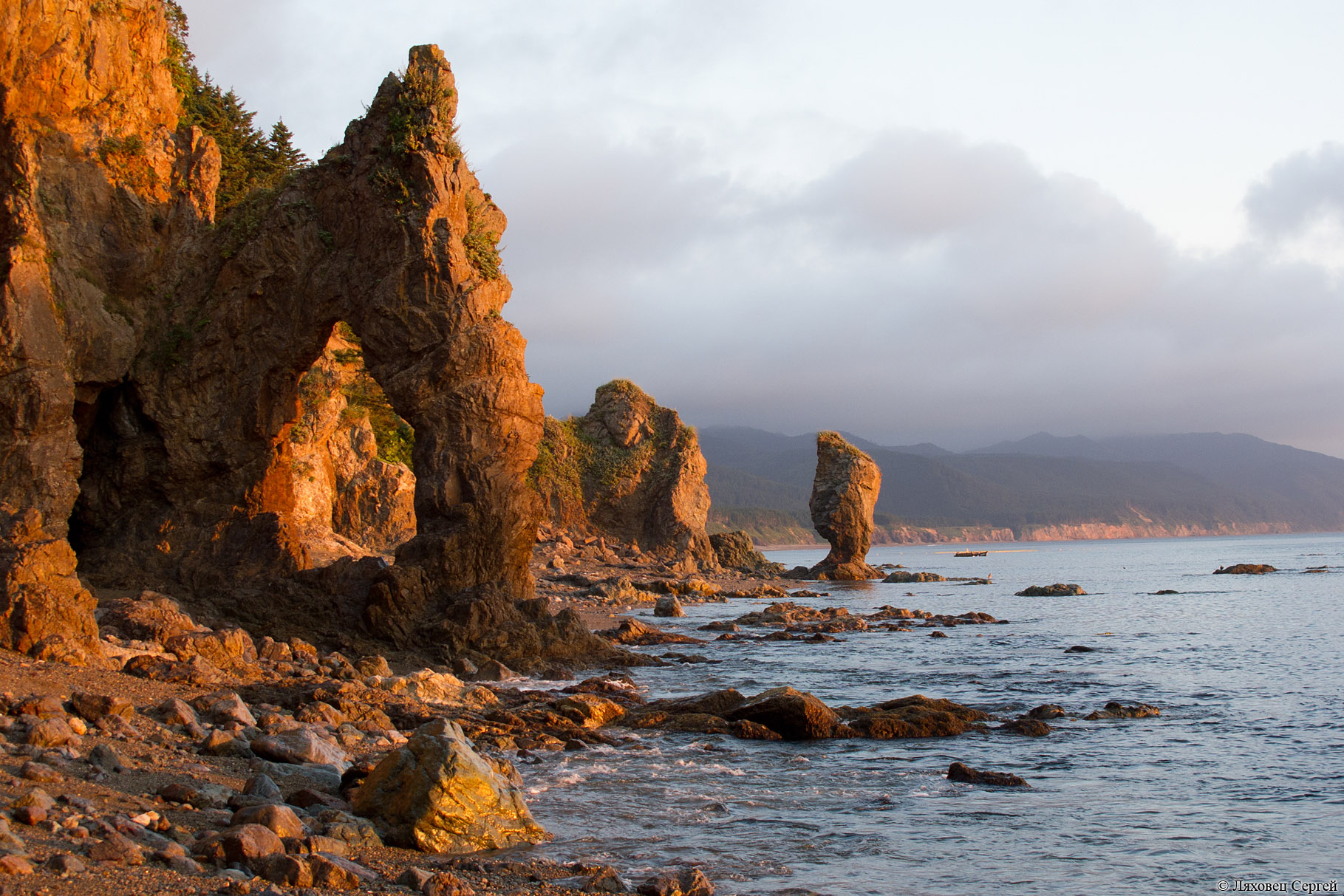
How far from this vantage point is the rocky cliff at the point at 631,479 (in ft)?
237

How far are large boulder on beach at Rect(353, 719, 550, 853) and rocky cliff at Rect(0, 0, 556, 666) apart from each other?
10.6m

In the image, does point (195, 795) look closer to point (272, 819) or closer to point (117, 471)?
point (272, 819)

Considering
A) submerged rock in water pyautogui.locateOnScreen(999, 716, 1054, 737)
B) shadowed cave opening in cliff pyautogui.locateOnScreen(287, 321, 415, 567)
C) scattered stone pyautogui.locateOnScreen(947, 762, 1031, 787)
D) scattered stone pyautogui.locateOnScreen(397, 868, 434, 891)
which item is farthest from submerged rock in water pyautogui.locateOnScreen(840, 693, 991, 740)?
shadowed cave opening in cliff pyautogui.locateOnScreen(287, 321, 415, 567)

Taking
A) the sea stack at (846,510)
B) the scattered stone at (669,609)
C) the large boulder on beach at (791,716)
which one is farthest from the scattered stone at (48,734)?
the sea stack at (846,510)

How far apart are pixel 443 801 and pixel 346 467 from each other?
3470 centimetres

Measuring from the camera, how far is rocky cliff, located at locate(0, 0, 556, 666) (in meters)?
18.8

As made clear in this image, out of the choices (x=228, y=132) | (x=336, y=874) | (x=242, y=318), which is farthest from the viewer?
(x=228, y=132)

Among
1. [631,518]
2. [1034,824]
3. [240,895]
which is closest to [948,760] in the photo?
[1034,824]

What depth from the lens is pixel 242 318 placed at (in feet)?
68.9

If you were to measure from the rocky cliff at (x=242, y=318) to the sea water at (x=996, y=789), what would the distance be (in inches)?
253

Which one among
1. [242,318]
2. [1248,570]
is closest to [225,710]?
[242,318]

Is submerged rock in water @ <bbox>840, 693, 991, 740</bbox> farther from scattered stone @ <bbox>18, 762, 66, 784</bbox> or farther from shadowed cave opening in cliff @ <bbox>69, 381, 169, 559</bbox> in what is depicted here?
shadowed cave opening in cliff @ <bbox>69, 381, 169, 559</bbox>

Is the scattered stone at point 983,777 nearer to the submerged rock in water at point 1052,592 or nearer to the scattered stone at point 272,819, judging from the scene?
the scattered stone at point 272,819

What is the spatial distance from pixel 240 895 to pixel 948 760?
10.8 metres
